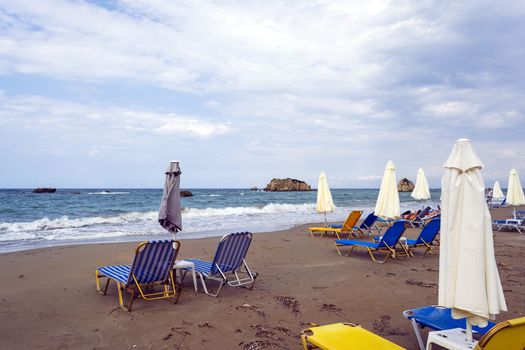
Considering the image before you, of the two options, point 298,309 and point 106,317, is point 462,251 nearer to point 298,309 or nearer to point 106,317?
point 298,309

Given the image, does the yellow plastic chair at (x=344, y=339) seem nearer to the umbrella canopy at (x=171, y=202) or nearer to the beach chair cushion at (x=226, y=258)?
the beach chair cushion at (x=226, y=258)

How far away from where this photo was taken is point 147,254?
5.29 m

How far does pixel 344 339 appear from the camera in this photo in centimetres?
341

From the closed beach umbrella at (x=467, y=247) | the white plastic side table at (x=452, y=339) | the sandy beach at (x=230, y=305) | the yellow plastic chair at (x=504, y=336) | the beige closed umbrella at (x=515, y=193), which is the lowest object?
the sandy beach at (x=230, y=305)

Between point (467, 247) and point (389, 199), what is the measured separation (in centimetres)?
818

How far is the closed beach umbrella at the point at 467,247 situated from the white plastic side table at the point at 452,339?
102 mm

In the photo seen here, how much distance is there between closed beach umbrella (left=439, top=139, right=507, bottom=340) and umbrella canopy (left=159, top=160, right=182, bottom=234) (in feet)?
14.0

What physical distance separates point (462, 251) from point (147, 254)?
3.72 metres

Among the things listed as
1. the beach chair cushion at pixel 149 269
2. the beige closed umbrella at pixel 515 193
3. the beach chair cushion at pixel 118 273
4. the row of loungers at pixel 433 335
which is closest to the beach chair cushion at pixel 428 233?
the row of loungers at pixel 433 335

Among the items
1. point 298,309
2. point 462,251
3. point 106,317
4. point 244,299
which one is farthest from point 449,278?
point 106,317

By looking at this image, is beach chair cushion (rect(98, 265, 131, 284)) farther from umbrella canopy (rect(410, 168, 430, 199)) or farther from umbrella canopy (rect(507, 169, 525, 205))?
umbrella canopy (rect(507, 169, 525, 205))

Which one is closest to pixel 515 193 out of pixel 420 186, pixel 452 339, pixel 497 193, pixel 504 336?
pixel 420 186

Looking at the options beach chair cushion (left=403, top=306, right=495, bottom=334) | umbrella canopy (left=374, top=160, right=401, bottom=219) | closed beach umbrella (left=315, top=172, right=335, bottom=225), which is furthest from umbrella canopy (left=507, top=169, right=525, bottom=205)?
beach chair cushion (left=403, top=306, right=495, bottom=334)

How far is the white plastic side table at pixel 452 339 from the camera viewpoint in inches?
123
